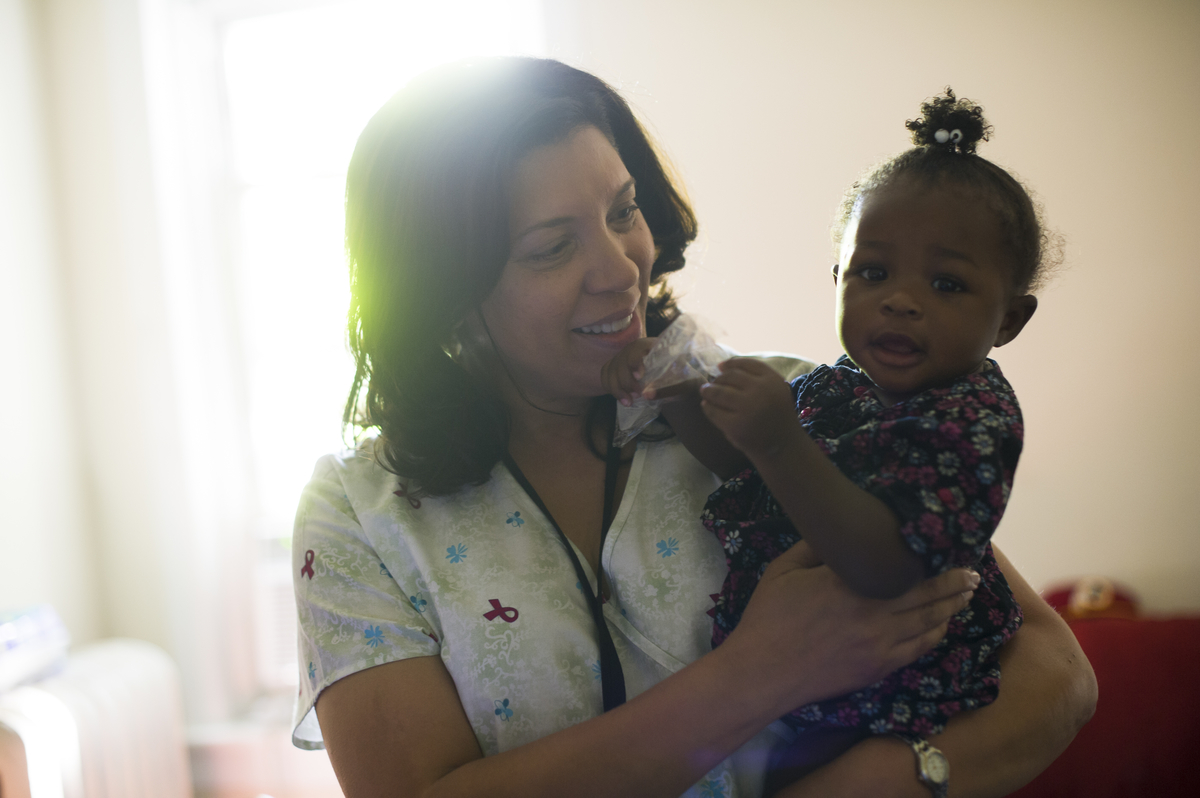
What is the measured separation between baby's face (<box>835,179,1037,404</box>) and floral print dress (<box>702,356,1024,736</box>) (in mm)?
35

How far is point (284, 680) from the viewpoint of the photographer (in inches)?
125

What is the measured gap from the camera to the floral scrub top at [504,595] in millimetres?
1012

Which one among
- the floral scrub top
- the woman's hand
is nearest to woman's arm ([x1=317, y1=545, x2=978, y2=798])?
the woman's hand

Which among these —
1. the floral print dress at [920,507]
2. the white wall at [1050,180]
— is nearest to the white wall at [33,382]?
the white wall at [1050,180]

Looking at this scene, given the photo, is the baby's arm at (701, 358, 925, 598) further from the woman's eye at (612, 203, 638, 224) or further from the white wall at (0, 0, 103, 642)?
the white wall at (0, 0, 103, 642)

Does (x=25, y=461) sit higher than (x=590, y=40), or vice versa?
(x=590, y=40)

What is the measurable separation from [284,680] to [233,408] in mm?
1106

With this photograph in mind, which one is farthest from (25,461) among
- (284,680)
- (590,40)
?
(590,40)

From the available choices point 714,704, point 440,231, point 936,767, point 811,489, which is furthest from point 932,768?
point 440,231

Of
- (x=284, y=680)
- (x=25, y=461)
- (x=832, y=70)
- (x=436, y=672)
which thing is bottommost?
(x=284, y=680)

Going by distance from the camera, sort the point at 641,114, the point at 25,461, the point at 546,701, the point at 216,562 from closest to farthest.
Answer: the point at 546,701 → the point at 641,114 → the point at 25,461 → the point at 216,562

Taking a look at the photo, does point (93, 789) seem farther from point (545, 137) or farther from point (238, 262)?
point (545, 137)

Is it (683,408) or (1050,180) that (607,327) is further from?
(1050,180)

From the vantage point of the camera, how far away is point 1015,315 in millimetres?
1046
